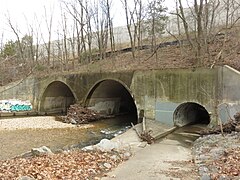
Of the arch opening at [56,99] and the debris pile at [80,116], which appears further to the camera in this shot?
the arch opening at [56,99]

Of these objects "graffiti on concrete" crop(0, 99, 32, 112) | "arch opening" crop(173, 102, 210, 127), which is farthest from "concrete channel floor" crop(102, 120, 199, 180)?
"graffiti on concrete" crop(0, 99, 32, 112)

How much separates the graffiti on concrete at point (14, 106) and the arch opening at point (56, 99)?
1.58 metres

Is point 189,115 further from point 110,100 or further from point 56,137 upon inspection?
point 110,100

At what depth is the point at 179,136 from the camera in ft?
53.8

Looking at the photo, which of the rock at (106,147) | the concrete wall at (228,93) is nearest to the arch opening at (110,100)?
the concrete wall at (228,93)

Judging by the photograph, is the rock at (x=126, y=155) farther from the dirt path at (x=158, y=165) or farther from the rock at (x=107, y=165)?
the rock at (x=107, y=165)

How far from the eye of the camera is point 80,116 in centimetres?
2405

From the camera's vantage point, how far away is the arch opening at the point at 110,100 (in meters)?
25.8

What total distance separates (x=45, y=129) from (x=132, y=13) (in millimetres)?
20812

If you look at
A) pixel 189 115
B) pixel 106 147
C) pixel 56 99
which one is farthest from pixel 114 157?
pixel 56 99

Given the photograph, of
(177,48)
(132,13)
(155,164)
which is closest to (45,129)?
(155,164)

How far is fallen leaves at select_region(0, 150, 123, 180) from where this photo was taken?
303 inches

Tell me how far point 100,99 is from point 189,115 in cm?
928

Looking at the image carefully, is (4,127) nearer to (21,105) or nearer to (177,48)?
(21,105)
